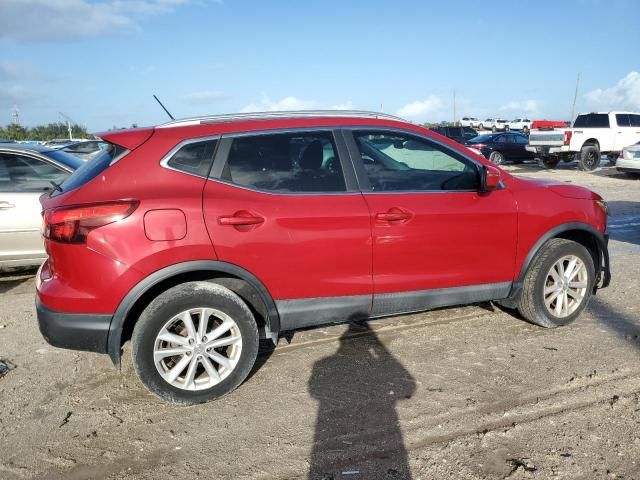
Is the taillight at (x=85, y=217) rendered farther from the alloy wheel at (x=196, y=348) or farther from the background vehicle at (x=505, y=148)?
the background vehicle at (x=505, y=148)

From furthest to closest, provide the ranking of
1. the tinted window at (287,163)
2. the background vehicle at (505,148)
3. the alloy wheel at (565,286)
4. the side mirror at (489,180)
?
the background vehicle at (505,148), the alloy wheel at (565,286), the side mirror at (489,180), the tinted window at (287,163)

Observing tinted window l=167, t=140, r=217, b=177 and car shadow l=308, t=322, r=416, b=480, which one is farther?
tinted window l=167, t=140, r=217, b=177

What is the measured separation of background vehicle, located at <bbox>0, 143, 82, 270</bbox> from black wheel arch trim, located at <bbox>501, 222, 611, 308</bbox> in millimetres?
4716

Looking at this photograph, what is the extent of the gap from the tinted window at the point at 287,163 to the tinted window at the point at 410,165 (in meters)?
0.27

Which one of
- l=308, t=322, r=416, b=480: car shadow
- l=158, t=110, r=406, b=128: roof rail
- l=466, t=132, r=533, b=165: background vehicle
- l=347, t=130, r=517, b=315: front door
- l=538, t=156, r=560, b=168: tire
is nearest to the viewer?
l=308, t=322, r=416, b=480: car shadow

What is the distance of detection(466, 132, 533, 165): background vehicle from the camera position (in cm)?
2225

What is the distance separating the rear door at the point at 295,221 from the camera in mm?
3156

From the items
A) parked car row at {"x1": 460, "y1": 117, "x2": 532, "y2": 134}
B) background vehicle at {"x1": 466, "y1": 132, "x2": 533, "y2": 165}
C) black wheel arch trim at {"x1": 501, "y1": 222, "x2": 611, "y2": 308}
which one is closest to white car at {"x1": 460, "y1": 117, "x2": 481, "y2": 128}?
parked car row at {"x1": 460, "y1": 117, "x2": 532, "y2": 134}

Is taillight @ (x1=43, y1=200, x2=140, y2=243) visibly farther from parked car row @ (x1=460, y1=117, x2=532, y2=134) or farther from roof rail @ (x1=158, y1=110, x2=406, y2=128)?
parked car row @ (x1=460, y1=117, x2=532, y2=134)

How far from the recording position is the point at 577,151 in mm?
18766

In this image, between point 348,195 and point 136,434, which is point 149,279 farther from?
point 348,195

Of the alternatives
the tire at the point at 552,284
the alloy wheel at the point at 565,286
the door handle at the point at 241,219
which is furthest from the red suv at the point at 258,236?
the alloy wheel at the point at 565,286

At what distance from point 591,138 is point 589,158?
745 millimetres

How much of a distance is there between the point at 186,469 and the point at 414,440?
124 cm
